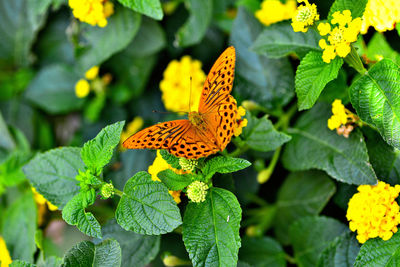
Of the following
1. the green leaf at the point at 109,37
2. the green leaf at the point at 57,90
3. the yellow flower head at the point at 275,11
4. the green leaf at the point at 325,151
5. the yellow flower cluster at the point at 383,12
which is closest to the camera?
the yellow flower cluster at the point at 383,12

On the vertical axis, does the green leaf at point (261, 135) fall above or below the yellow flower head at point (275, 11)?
below

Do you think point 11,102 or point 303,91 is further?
point 11,102

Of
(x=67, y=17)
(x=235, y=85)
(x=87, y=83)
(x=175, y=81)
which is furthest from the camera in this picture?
(x=67, y=17)

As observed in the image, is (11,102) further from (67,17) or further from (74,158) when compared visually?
(74,158)

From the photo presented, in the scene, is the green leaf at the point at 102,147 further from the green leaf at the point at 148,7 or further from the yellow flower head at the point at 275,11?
the yellow flower head at the point at 275,11

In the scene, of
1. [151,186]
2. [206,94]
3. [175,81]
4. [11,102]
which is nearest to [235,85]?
[175,81]

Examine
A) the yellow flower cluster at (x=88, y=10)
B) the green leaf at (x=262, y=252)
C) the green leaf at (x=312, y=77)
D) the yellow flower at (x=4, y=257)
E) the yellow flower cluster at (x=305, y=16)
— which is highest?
the yellow flower cluster at (x=305, y=16)

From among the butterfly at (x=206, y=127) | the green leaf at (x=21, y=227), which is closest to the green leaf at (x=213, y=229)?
the butterfly at (x=206, y=127)
